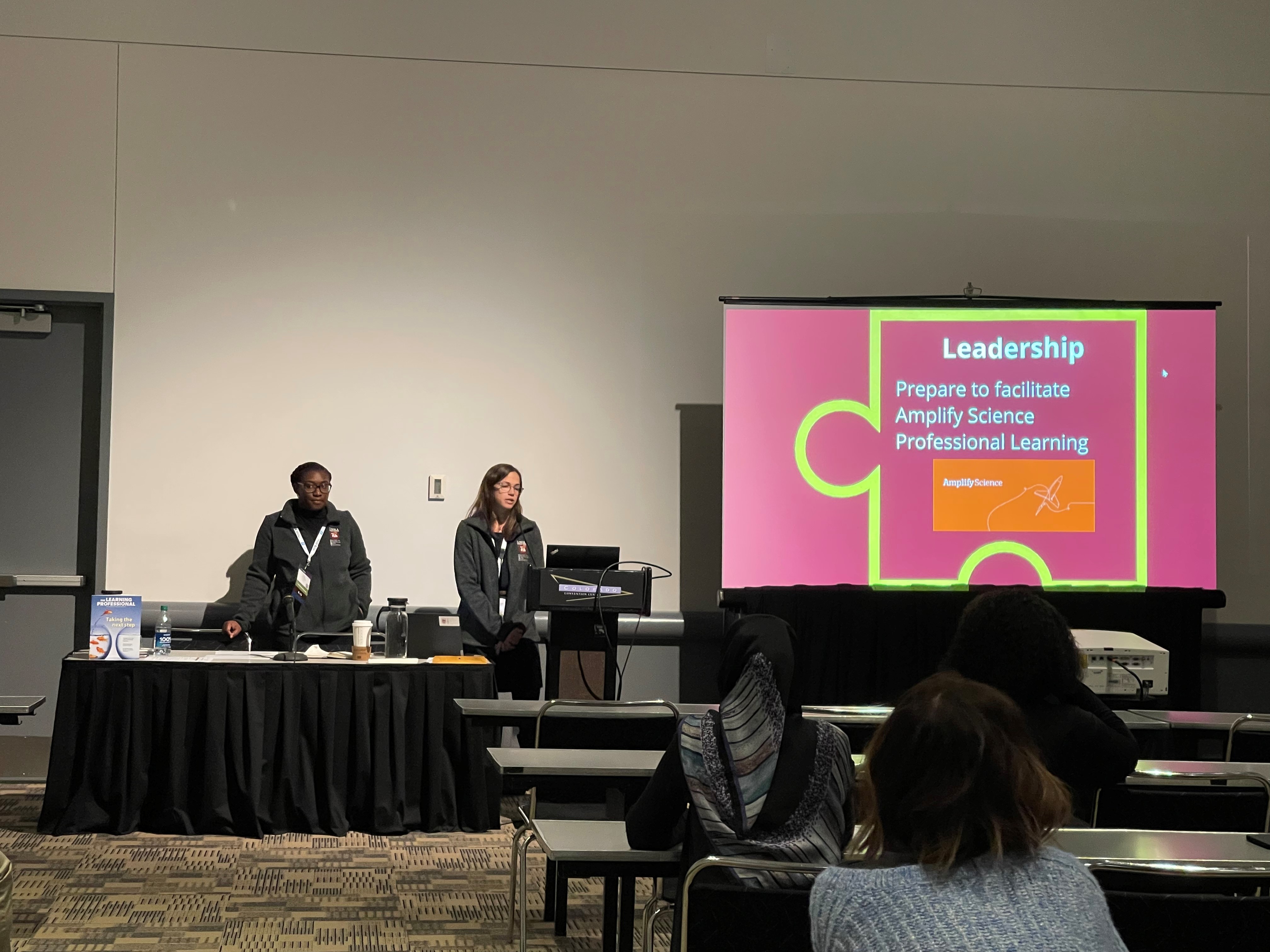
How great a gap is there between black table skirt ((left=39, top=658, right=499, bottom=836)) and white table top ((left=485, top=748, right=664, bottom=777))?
1570mm

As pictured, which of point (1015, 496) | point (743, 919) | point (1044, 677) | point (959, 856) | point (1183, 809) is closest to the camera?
point (959, 856)

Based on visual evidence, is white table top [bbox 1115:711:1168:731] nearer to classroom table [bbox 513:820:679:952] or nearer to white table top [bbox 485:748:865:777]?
white table top [bbox 485:748:865:777]

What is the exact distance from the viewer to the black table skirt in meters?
4.75

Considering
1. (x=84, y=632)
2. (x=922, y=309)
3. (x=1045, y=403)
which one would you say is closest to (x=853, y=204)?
(x=922, y=309)

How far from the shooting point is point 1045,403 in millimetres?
6305

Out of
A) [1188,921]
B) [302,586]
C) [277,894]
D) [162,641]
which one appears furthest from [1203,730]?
[302,586]

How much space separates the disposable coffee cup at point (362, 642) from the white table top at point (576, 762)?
5.69 ft

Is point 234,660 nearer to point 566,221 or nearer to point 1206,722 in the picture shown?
point 566,221

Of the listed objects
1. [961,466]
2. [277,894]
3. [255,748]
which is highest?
[961,466]

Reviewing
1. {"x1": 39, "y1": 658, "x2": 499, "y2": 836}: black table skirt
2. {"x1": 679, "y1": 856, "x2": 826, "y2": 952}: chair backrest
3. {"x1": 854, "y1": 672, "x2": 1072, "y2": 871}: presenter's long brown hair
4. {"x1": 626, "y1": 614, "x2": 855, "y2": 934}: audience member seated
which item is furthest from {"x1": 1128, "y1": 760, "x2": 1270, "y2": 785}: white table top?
{"x1": 39, "y1": 658, "x2": 499, "y2": 836}: black table skirt

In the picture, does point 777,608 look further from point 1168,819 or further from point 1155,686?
point 1168,819

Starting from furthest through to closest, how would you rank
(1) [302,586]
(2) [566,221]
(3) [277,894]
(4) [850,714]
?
(2) [566,221], (1) [302,586], (3) [277,894], (4) [850,714]

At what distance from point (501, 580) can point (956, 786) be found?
4784mm

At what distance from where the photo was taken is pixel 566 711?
11.8 feet
